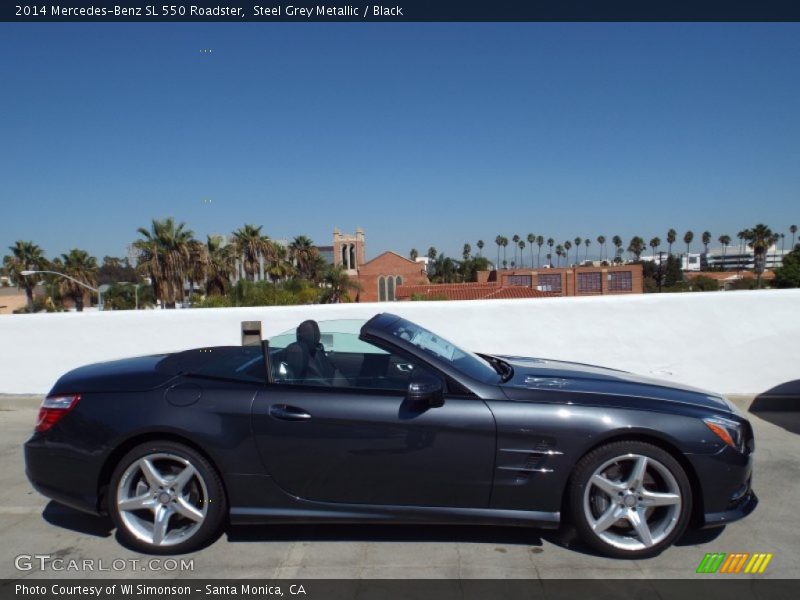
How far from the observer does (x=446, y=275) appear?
322 ft

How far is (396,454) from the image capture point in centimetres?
332

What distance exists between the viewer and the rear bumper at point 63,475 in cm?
346

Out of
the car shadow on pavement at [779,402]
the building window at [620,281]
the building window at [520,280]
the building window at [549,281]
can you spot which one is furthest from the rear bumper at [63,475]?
the building window at [549,281]

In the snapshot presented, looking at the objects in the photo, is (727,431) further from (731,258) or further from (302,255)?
(731,258)

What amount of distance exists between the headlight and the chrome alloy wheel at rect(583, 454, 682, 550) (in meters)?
0.36

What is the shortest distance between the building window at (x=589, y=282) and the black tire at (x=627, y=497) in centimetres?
7392

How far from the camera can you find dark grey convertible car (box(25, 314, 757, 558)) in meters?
3.29

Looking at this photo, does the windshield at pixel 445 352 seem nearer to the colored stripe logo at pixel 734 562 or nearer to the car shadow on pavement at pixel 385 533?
the car shadow on pavement at pixel 385 533

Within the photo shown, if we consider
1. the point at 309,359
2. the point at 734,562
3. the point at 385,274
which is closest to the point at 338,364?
the point at 309,359

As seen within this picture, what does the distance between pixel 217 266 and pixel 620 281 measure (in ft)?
159

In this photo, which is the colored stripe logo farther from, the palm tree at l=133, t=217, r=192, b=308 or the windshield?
the palm tree at l=133, t=217, r=192, b=308

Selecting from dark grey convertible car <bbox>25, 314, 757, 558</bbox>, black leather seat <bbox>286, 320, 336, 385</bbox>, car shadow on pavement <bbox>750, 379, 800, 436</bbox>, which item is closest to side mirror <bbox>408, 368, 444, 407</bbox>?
dark grey convertible car <bbox>25, 314, 757, 558</bbox>

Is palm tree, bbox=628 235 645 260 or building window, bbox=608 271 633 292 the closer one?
building window, bbox=608 271 633 292

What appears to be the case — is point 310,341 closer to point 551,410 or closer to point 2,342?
point 551,410
